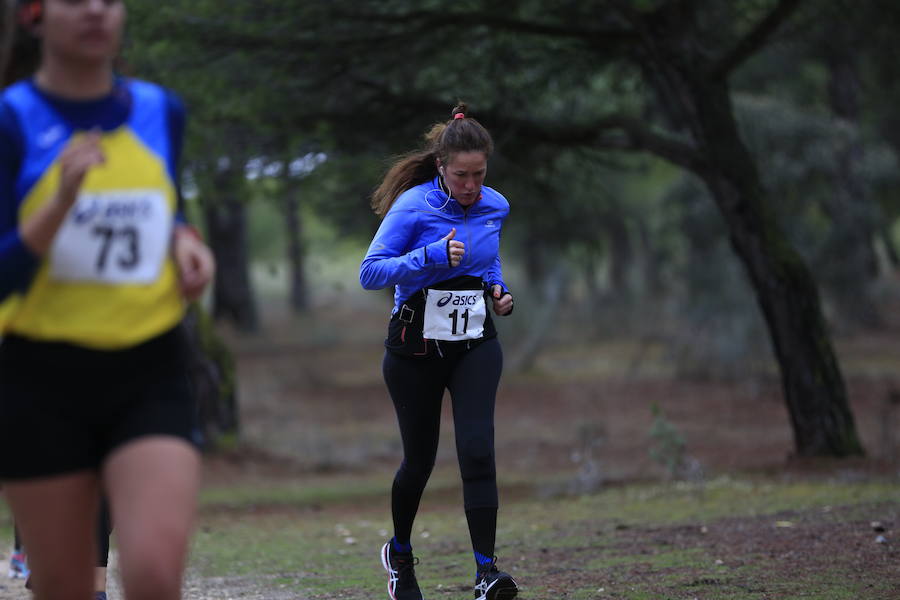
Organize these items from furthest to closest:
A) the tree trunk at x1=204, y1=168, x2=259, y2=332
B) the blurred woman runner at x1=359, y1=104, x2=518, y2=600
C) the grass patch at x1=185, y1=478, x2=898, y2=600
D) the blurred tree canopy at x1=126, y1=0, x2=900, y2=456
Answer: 1. the tree trunk at x1=204, y1=168, x2=259, y2=332
2. the blurred tree canopy at x1=126, y1=0, x2=900, y2=456
3. the grass patch at x1=185, y1=478, x2=898, y2=600
4. the blurred woman runner at x1=359, y1=104, x2=518, y2=600

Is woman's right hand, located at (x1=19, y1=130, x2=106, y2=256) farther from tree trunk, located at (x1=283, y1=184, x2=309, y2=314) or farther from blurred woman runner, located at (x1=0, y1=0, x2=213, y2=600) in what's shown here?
tree trunk, located at (x1=283, y1=184, x2=309, y2=314)

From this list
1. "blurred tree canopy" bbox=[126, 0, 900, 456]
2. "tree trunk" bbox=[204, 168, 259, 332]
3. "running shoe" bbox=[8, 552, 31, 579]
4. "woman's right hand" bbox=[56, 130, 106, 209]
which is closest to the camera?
"woman's right hand" bbox=[56, 130, 106, 209]

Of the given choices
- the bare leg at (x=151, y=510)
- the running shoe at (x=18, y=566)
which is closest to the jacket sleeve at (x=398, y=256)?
the bare leg at (x=151, y=510)

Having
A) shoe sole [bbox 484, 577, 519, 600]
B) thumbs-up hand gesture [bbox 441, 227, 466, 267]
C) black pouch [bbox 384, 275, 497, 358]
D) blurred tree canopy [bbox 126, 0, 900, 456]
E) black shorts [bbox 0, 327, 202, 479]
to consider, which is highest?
blurred tree canopy [bbox 126, 0, 900, 456]

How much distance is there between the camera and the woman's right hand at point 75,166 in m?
3.02

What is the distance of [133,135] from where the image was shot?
3355mm

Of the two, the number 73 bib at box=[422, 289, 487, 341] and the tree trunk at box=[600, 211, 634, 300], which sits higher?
the tree trunk at box=[600, 211, 634, 300]

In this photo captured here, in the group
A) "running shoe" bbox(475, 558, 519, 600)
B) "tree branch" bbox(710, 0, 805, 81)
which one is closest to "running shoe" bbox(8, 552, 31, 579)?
"running shoe" bbox(475, 558, 519, 600)

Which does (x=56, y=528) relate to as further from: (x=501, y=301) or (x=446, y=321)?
(x=501, y=301)

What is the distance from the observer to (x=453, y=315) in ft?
18.2

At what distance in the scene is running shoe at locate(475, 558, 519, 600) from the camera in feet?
17.2

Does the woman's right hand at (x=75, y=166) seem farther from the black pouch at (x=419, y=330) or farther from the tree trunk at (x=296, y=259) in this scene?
the tree trunk at (x=296, y=259)

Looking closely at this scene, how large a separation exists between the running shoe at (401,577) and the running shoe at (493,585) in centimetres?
47

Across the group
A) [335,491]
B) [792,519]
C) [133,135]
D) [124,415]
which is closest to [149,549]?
[124,415]
